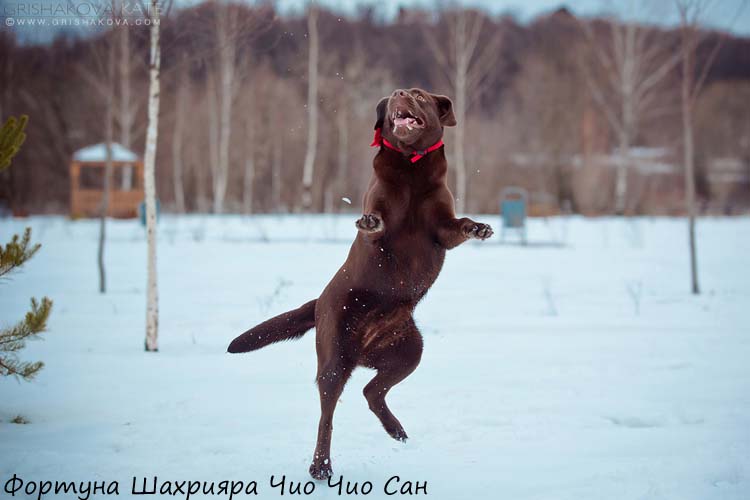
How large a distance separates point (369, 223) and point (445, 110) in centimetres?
68

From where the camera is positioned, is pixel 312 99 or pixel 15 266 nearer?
pixel 15 266

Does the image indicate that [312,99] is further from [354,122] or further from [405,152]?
[405,152]

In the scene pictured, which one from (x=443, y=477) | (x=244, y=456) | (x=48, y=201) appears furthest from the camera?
(x=48, y=201)

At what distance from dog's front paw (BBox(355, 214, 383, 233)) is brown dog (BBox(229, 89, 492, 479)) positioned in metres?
0.01

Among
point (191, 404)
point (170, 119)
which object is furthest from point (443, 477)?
point (170, 119)

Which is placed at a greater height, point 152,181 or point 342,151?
point 342,151

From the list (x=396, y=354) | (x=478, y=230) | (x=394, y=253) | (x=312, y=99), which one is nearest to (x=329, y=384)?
(x=396, y=354)

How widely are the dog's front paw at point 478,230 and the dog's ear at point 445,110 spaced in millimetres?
509

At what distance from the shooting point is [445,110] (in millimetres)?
2844

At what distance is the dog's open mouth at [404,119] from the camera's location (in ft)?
8.46

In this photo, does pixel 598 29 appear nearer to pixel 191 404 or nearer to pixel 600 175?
pixel 600 175

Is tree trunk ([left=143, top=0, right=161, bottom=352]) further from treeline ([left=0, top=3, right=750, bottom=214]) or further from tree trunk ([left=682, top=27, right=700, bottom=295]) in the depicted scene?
treeline ([left=0, top=3, right=750, bottom=214])

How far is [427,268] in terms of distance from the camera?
2.81m

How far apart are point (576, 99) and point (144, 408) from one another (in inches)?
1175
